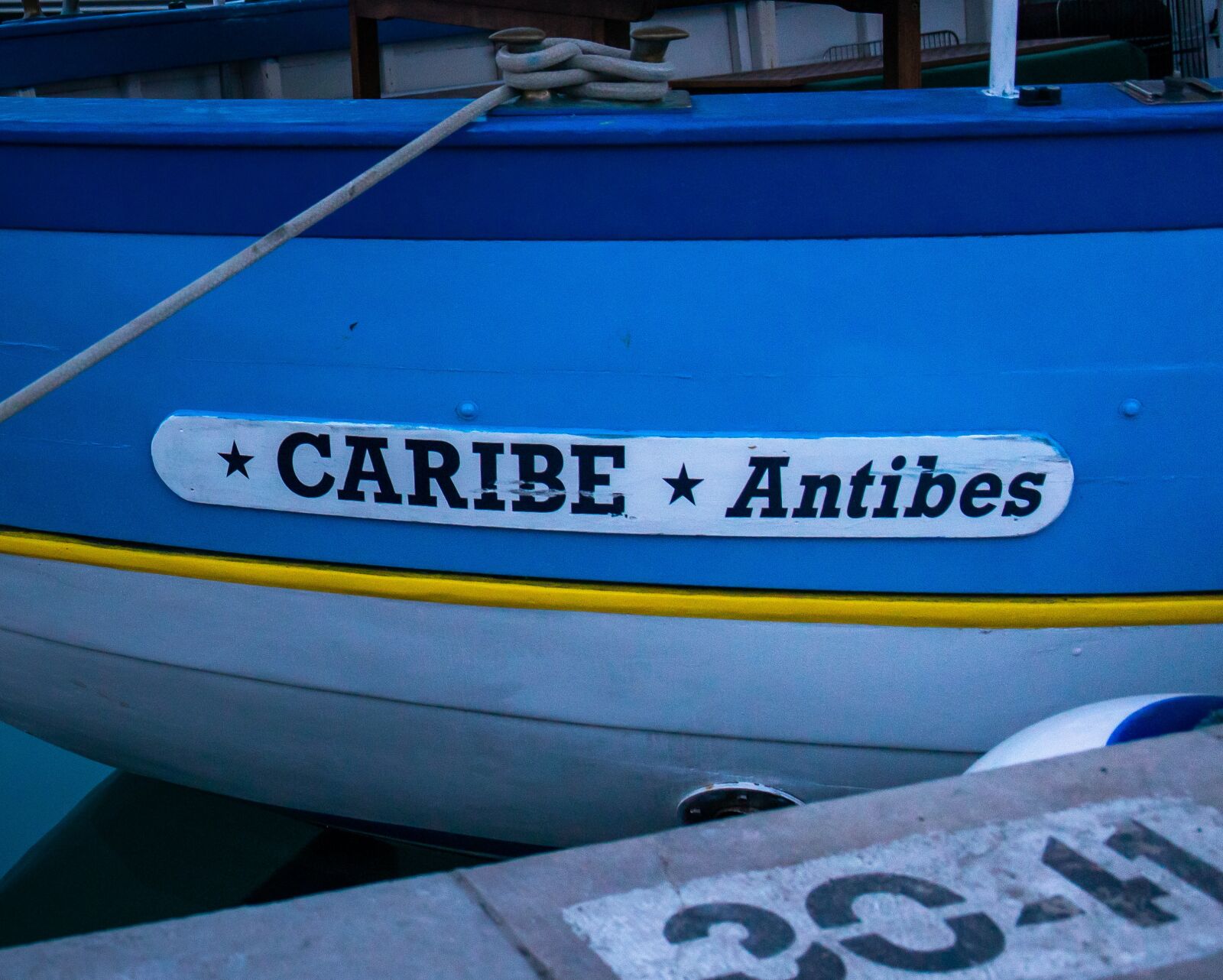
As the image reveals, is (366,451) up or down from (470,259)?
down

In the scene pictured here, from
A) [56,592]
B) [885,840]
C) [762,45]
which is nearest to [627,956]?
[885,840]

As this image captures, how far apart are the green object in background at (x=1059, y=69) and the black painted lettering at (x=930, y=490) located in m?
1.68

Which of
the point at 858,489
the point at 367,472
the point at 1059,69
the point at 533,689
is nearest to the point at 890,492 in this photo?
the point at 858,489

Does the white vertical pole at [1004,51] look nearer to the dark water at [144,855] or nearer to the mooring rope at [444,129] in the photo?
the mooring rope at [444,129]

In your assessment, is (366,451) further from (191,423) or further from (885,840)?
(885,840)

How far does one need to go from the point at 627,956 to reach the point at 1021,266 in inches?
45.2

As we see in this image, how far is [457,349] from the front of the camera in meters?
1.95

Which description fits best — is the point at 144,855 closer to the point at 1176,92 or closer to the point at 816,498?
the point at 816,498

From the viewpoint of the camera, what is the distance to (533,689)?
7.07ft

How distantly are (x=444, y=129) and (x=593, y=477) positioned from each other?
0.58 meters

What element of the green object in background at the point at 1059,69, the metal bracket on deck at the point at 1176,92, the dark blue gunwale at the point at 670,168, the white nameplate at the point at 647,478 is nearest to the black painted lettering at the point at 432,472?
the white nameplate at the point at 647,478

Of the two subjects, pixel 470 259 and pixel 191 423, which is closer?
pixel 470 259

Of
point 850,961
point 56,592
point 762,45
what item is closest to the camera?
point 850,961

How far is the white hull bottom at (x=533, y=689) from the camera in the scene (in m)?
2.04
